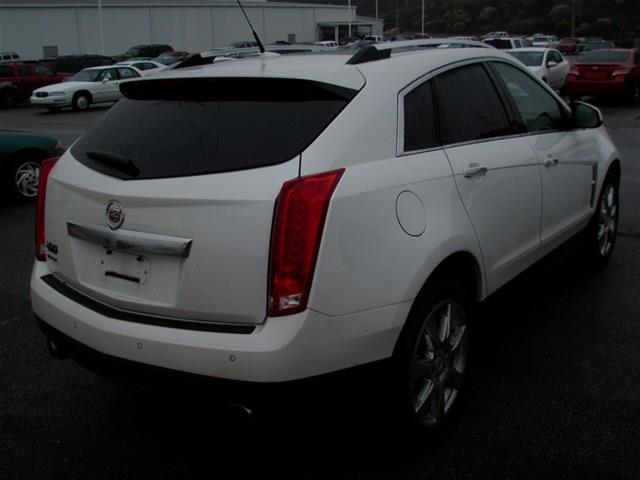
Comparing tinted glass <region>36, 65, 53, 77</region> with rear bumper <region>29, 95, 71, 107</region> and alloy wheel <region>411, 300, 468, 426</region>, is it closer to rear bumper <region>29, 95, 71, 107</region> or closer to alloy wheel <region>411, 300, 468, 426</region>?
rear bumper <region>29, 95, 71, 107</region>

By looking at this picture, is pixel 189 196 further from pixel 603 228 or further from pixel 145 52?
pixel 145 52

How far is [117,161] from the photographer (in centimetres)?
301

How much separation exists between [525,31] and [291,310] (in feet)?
366

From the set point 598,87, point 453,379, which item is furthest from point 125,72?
point 453,379

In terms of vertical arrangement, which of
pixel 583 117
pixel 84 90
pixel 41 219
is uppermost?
pixel 583 117

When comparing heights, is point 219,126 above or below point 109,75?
above

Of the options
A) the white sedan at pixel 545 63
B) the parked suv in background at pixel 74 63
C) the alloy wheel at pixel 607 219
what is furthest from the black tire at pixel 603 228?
the parked suv in background at pixel 74 63

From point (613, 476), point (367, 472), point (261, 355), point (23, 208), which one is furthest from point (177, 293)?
point (23, 208)

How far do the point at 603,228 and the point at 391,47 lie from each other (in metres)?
2.64

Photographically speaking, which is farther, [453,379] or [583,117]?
[583,117]

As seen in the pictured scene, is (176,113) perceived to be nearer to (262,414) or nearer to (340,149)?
(340,149)

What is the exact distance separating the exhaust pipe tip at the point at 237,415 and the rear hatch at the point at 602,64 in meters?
20.9

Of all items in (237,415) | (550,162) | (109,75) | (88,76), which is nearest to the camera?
(237,415)

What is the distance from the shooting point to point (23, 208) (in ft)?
29.5
